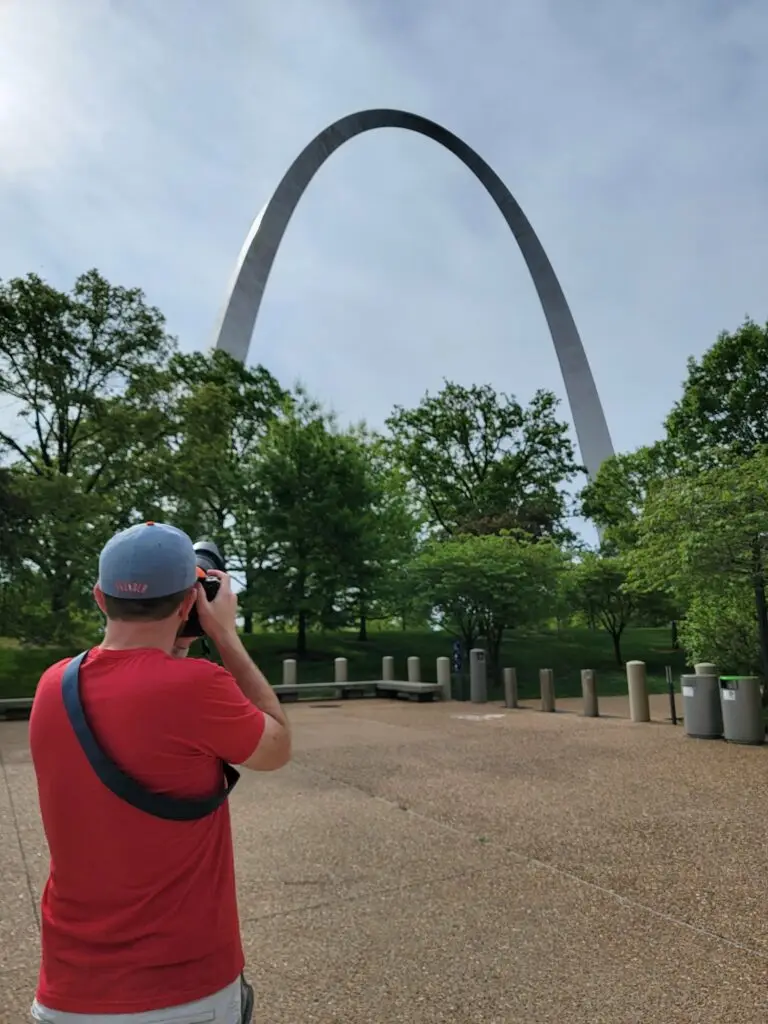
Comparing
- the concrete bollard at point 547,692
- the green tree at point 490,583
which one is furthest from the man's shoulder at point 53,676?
the green tree at point 490,583

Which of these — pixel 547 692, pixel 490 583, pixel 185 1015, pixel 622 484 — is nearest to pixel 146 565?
pixel 185 1015

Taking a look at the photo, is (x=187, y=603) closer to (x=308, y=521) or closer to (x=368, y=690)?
(x=368, y=690)

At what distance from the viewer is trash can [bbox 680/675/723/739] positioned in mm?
9625

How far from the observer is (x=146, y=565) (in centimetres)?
155

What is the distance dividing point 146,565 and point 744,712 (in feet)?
30.4

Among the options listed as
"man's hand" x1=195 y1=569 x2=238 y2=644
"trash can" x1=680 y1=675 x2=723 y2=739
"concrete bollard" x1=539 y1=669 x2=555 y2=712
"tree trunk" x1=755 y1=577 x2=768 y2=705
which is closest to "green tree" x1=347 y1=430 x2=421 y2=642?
"concrete bollard" x1=539 y1=669 x2=555 y2=712

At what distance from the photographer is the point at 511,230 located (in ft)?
151

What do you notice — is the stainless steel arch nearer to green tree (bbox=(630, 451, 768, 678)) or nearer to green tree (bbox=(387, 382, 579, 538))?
green tree (bbox=(387, 382, 579, 538))

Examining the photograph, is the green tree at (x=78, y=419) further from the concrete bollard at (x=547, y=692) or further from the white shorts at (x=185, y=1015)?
the white shorts at (x=185, y=1015)

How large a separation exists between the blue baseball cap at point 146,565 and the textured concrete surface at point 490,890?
2159mm

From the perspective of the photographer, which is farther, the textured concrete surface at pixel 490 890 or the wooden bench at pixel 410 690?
the wooden bench at pixel 410 690

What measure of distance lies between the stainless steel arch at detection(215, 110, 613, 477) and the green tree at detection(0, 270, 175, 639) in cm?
1074

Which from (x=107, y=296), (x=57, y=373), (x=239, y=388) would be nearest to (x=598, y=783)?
(x=57, y=373)

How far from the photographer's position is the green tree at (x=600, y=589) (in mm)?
22234
